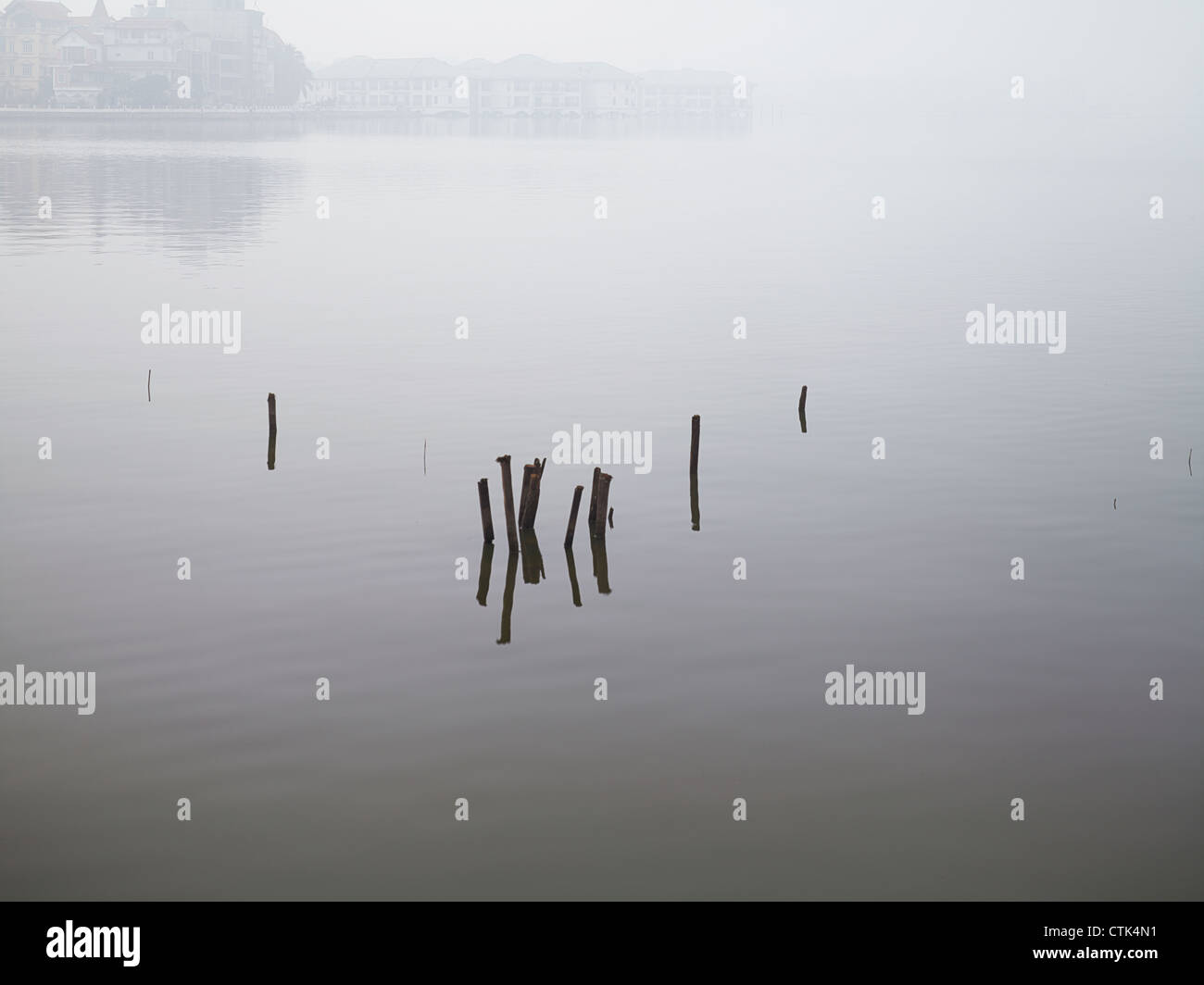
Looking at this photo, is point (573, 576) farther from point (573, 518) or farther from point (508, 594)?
point (508, 594)

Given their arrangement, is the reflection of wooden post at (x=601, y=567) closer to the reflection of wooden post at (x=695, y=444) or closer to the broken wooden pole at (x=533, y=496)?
the broken wooden pole at (x=533, y=496)

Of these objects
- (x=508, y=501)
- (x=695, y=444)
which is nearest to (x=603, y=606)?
(x=508, y=501)

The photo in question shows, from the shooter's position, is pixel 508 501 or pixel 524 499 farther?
pixel 524 499

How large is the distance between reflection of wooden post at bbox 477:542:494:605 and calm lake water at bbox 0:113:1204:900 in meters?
0.16

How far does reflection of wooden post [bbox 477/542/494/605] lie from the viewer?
20.9m

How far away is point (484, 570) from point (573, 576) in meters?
1.30

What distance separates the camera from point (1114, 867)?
14.2 meters

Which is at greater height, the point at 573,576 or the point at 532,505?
the point at 532,505

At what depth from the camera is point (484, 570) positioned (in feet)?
71.2

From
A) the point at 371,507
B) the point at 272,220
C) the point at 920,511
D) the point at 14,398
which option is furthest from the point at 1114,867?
the point at 272,220

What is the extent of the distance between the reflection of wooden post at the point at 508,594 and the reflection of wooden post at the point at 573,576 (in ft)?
2.56

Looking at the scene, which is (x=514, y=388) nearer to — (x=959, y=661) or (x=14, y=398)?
(x=14, y=398)

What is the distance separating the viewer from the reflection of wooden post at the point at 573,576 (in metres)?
20.7
